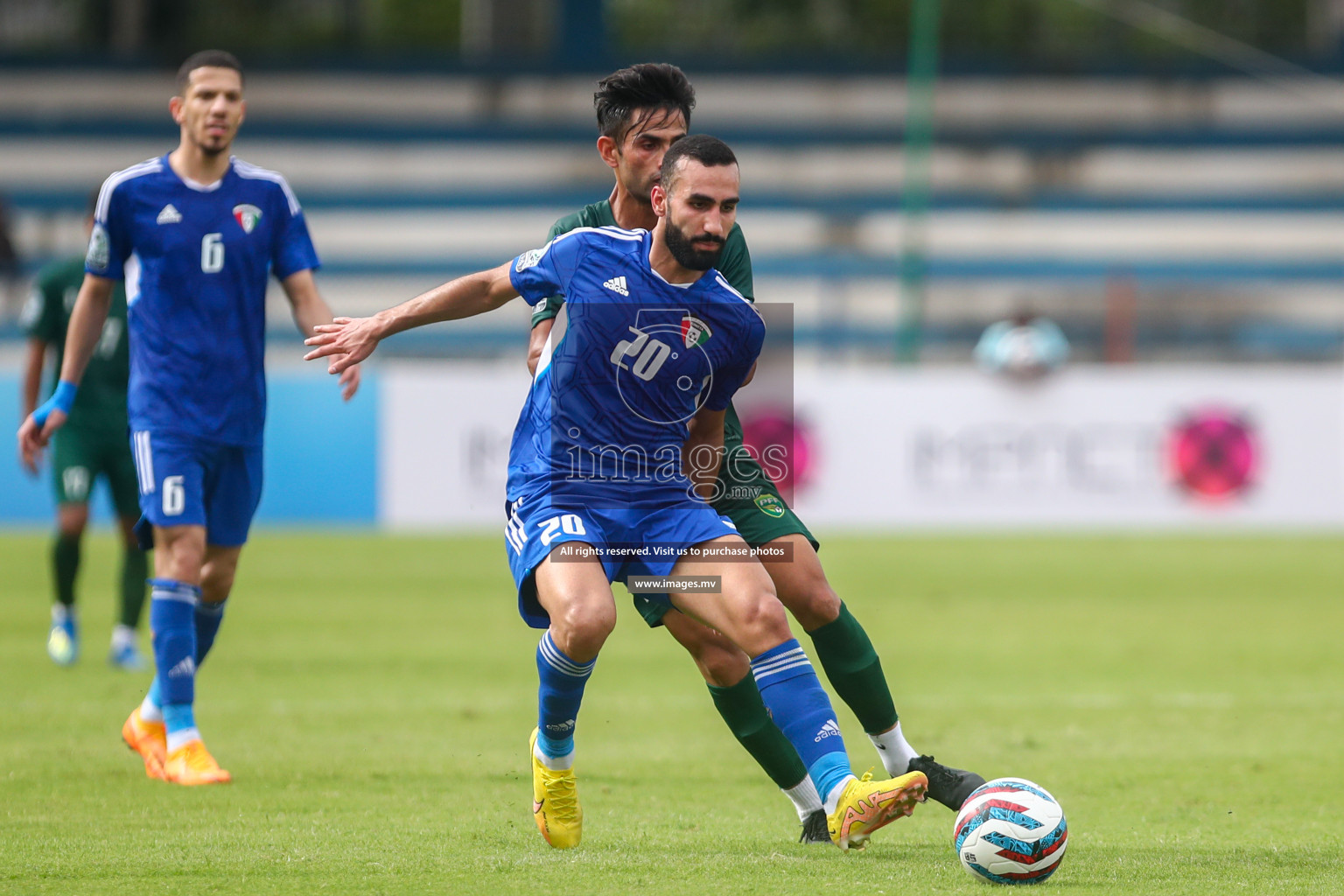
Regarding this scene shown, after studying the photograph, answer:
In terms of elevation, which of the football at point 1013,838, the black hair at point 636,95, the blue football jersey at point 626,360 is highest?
the black hair at point 636,95

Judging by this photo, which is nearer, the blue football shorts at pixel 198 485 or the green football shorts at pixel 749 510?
the green football shorts at pixel 749 510

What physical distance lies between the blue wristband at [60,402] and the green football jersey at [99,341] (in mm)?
2568

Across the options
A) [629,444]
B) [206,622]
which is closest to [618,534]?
[629,444]

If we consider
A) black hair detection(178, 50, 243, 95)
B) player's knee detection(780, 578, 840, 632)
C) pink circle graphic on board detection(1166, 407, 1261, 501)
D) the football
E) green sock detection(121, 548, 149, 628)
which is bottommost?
pink circle graphic on board detection(1166, 407, 1261, 501)

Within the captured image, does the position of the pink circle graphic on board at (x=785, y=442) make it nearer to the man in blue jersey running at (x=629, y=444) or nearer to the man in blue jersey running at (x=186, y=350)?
the man in blue jersey running at (x=186, y=350)

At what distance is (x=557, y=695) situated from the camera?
467cm

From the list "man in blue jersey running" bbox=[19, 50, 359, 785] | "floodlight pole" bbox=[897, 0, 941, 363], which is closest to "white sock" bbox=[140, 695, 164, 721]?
"man in blue jersey running" bbox=[19, 50, 359, 785]

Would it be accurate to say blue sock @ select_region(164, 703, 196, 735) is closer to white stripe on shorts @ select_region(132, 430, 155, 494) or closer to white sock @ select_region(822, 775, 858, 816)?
white stripe on shorts @ select_region(132, 430, 155, 494)

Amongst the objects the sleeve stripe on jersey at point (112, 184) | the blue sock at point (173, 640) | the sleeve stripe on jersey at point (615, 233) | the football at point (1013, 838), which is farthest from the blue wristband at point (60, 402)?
the football at point (1013, 838)

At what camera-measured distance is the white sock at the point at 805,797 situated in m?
4.89

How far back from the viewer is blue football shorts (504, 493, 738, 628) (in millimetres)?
4645

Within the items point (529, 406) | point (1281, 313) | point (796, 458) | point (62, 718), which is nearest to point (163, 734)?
point (62, 718)

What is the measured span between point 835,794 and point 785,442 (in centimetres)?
1133

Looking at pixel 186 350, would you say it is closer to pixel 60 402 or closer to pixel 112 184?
pixel 60 402
